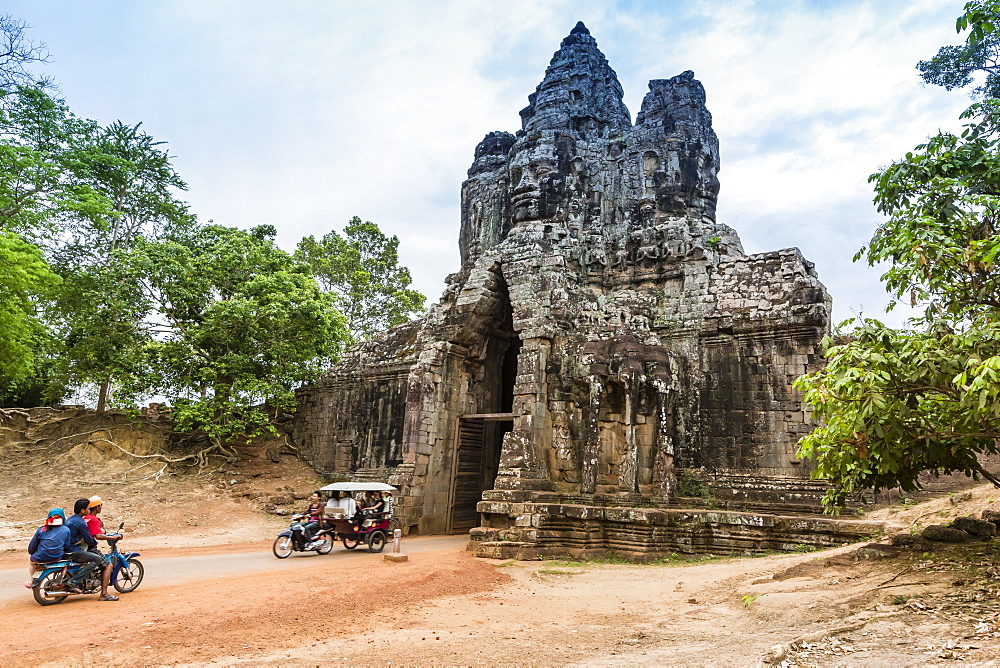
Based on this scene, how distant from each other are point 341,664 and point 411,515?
30.1 feet

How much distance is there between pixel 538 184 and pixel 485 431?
748 centimetres

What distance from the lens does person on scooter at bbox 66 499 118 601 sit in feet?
23.1

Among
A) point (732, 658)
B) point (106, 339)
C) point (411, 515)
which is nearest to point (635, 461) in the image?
point (411, 515)

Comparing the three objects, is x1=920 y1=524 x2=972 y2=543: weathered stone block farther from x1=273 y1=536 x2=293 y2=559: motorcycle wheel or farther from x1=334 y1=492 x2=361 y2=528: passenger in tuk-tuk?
x1=273 y1=536 x2=293 y2=559: motorcycle wheel

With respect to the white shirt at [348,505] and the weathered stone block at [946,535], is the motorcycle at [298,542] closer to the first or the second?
the white shirt at [348,505]

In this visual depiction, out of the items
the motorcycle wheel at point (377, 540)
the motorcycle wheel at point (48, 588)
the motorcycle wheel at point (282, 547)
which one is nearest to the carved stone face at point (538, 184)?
the motorcycle wheel at point (377, 540)

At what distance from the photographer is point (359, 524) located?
41.7 ft

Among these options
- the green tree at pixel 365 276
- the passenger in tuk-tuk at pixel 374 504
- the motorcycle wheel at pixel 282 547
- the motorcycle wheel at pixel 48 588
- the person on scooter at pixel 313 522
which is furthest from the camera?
the green tree at pixel 365 276

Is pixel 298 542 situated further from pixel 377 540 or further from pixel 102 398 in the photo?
pixel 102 398

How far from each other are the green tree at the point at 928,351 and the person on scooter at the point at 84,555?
7.96 metres

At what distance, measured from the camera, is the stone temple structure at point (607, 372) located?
12.2 m

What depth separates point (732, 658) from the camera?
15.9ft

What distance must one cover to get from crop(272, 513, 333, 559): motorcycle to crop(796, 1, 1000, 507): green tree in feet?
28.2

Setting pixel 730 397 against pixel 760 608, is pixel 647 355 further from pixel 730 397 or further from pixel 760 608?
pixel 760 608
